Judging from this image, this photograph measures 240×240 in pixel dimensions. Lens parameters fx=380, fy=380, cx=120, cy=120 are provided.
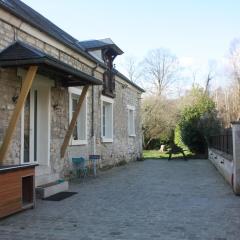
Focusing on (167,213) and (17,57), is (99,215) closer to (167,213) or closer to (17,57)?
(167,213)

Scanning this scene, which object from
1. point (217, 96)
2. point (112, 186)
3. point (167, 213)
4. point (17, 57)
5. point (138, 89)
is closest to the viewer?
point (167, 213)

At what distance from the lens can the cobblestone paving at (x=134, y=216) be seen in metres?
5.23

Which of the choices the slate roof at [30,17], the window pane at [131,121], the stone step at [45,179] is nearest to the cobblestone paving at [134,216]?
the stone step at [45,179]

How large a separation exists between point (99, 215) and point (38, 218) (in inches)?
39.9

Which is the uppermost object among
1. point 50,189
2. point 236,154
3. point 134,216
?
point 236,154

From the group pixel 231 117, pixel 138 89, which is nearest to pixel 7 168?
pixel 138 89

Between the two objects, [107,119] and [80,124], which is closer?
[80,124]

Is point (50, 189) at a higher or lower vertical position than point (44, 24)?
lower

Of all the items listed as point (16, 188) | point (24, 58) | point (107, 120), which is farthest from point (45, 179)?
point (107, 120)

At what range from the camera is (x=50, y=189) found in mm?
8383

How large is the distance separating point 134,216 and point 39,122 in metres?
4.83

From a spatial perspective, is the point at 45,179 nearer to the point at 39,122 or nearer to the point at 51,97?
the point at 39,122

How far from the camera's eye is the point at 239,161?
873 cm

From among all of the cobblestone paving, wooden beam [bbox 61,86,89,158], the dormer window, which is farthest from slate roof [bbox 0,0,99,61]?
the cobblestone paving
